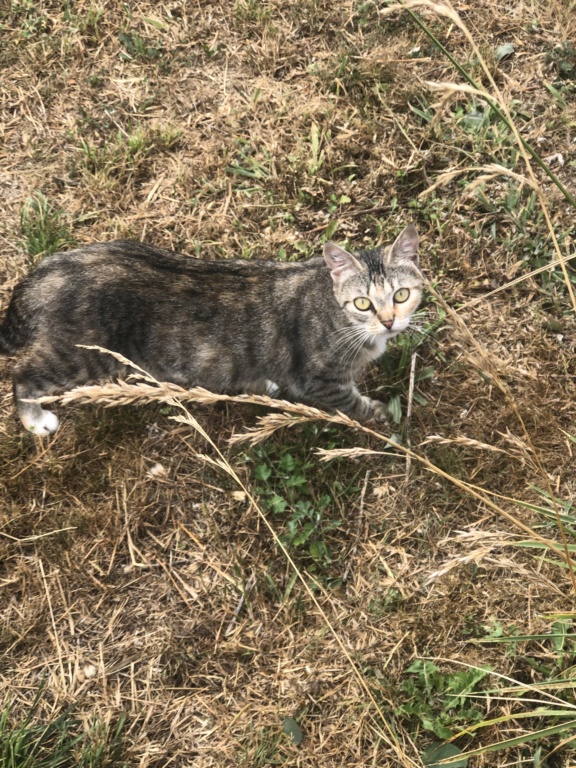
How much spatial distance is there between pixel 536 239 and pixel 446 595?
2.19m

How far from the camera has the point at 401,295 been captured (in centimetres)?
344

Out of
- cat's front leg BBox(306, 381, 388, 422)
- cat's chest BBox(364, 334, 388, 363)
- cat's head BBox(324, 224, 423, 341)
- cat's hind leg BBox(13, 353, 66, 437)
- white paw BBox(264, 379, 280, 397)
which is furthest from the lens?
white paw BBox(264, 379, 280, 397)

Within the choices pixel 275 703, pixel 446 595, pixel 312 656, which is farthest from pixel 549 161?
pixel 275 703

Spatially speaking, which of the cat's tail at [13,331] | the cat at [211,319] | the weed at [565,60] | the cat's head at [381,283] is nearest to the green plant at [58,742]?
the cat at [211,319]

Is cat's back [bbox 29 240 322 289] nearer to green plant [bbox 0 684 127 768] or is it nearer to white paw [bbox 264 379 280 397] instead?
white paw [bbox 264 379 280 397]

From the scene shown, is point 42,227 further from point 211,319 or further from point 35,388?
point 211,319

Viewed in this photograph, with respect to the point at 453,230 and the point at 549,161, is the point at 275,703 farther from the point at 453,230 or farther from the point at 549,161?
the point at 549,161

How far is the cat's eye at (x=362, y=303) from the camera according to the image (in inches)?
135

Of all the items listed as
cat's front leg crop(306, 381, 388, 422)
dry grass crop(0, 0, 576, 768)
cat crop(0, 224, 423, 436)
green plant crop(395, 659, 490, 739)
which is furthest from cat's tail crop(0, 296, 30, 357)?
green plant crop(395, 659, 490, 739)

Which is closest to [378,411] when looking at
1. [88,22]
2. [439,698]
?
[439,698]

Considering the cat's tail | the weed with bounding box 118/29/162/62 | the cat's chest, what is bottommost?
the cat's tail

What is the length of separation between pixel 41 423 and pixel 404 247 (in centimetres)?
225

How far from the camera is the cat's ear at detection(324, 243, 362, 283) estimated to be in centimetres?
335

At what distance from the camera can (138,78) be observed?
15.0 feet
